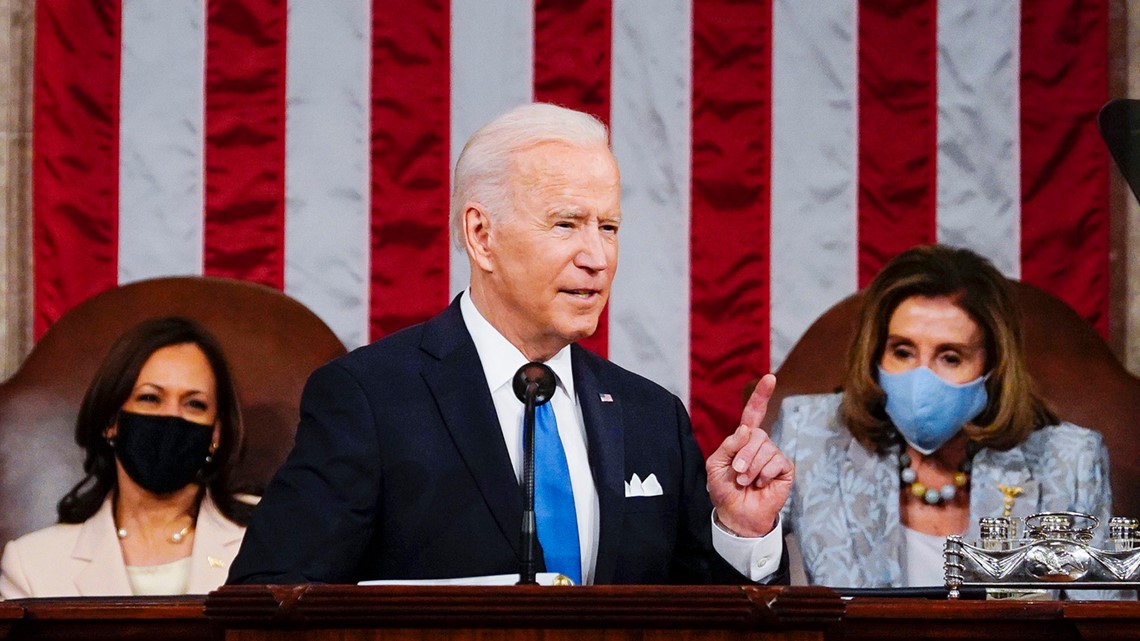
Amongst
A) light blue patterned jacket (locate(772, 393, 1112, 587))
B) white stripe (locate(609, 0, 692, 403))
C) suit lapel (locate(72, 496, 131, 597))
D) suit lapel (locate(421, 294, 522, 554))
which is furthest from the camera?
white stripe (locate(609, 0, 692, 403))

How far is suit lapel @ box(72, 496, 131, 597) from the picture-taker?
4.14 m

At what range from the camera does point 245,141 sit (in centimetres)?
501

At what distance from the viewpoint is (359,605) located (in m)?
2.06

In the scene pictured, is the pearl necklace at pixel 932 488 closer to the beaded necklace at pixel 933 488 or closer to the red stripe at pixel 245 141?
the beaded necklace at pixel 933 488

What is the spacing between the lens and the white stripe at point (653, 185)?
5.07 metres

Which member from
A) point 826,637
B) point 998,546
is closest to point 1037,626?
point 998,546

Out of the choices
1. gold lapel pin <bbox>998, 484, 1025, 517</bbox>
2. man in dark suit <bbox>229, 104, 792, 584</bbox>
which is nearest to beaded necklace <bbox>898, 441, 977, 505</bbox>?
gold lapel pin <bbox>998, 484, 1025, 517</bbox>

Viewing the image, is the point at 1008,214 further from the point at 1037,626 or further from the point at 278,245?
the point at 1037,626

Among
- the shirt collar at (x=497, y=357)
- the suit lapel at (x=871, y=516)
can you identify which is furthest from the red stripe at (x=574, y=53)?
the shirt collar at (x=497, y=357)

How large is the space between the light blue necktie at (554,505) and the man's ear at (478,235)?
325 mm

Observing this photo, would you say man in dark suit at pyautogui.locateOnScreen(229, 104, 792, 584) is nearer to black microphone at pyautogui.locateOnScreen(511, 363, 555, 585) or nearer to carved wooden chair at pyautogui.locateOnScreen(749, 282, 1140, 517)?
black microphone at pyautogui.locateOnScreen(511, 363, 555, 585)

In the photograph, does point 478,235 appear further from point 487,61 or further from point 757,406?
point 487,61

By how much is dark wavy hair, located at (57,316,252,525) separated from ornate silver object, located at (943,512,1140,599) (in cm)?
221

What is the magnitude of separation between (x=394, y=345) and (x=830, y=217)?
8.22 feet
